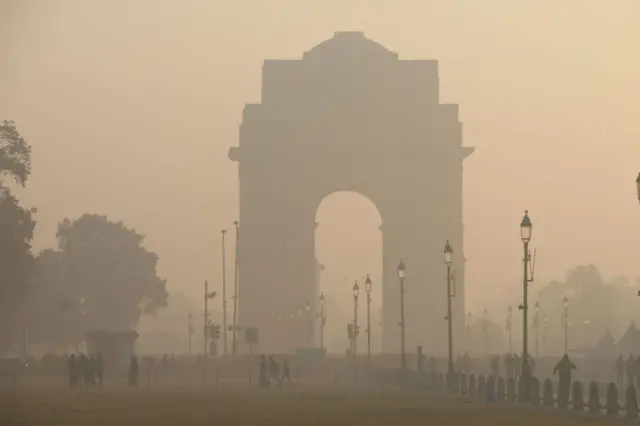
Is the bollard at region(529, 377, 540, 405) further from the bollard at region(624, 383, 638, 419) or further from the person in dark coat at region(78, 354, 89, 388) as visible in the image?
the person in dark coat at region(78, 354, 89, 388)

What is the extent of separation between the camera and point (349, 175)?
278 ft

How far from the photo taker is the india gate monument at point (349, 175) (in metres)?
83.4

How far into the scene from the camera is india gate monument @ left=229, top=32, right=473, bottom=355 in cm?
8338

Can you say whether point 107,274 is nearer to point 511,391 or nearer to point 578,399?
point 511,391

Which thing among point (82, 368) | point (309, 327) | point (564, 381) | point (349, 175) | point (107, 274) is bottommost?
point (564, 381)

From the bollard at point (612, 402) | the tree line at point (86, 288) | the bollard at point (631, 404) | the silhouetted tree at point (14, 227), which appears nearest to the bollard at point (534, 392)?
the bollard at point (612, 402)

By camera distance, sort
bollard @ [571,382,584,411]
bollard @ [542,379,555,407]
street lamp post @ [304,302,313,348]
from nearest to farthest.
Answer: bollard @ [571,382,584,411] < bollard @ [542,379,555,407] < street lamp post @ [304,302,313,348]

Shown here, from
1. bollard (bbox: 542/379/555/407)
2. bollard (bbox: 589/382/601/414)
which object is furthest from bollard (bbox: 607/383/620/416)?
bollard (bbox: 542/379/555/407)

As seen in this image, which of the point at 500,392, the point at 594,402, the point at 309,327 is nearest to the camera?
the point at 594,402

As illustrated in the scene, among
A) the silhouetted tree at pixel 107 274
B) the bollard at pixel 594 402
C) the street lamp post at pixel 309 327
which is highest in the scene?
the silhouetted tree at pixel 107 274

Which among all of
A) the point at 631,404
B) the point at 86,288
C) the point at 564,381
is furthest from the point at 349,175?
the point at 631,404

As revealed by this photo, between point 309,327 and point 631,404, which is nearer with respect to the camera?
point 631,404

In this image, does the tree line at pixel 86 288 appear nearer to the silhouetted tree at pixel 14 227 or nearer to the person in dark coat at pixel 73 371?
the silhouetted tree at pixel 14 227

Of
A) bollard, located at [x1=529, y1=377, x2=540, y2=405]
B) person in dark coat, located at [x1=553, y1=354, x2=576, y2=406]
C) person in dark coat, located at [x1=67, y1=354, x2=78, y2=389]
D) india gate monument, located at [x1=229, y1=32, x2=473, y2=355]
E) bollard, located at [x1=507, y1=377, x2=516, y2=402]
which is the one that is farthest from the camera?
india gate monument, located at [x1=229, y1=32, x2=473, y2=355]
